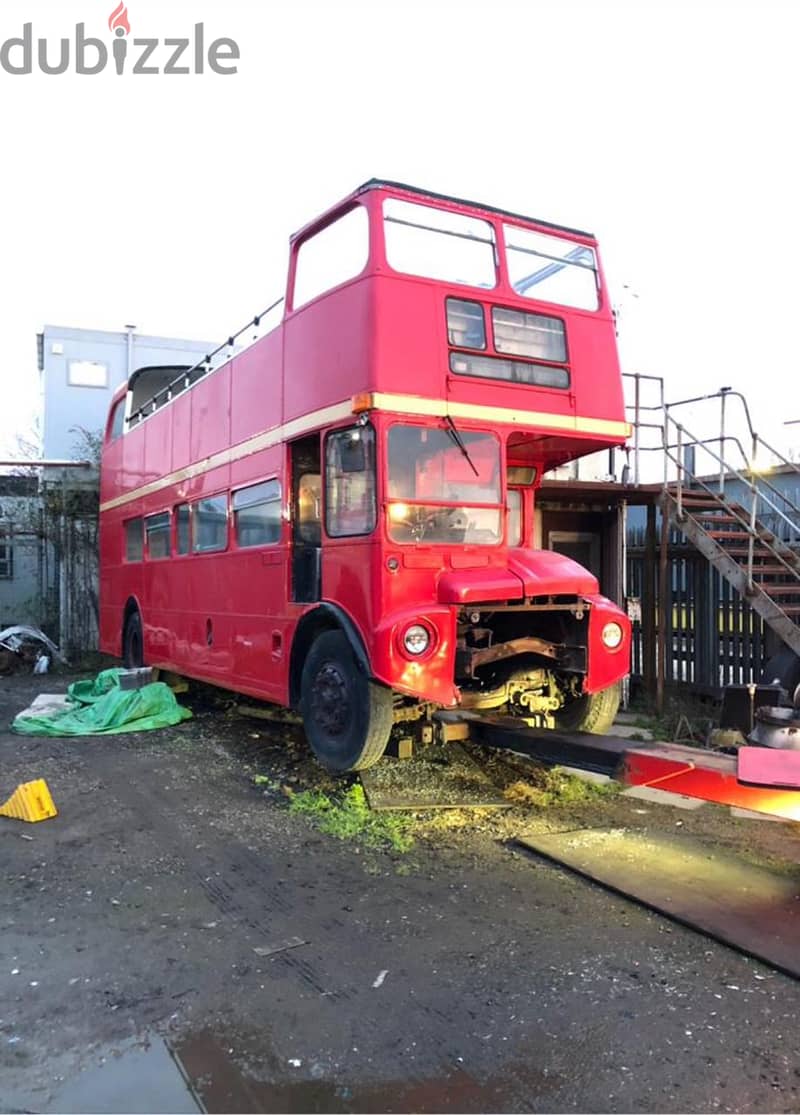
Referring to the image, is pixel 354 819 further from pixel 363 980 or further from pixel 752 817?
pixel 752 817

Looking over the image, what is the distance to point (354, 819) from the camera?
585cm

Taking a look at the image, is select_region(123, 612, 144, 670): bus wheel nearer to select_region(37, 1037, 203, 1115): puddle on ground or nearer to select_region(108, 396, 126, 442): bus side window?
select_region(108, 396, 126, 442): bus side window

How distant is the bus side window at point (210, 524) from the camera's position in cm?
848

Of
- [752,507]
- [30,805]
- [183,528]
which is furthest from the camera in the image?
[183,528]

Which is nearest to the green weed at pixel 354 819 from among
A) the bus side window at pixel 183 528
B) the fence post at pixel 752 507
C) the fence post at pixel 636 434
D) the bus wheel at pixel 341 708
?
the bus wheel at pixel 341 708

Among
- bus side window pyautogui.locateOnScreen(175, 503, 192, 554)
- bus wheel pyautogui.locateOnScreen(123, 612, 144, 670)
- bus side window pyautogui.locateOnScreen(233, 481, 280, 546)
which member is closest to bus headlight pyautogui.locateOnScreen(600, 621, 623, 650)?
bus side window pyautogui.locateOnScreen(233, 481, 280, 546)

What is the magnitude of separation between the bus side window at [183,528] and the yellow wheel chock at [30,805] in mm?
3916

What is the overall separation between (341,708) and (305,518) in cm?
177

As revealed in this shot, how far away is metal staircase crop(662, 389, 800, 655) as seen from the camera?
831 centimetres

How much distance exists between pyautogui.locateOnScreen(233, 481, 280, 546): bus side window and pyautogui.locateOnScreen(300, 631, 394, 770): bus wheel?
1278 millimetres

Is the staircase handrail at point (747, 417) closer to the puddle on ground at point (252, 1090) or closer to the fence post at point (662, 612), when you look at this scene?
the fence post at point (662, 612)

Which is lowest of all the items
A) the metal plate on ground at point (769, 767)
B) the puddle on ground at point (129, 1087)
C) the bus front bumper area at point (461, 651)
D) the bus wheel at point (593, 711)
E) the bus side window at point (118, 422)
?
the puddle on ground at point (129, 1087)

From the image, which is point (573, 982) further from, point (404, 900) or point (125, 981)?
point (125, 981)

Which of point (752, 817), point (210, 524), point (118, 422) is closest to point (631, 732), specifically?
point (752, 817)
